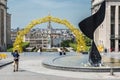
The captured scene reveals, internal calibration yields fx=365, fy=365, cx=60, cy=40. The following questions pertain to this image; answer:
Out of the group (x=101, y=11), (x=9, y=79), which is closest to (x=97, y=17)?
(x=101, y=11)

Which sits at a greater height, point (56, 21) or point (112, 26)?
Answer: point (112, 26)

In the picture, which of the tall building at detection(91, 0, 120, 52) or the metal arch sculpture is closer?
the metal arch sculpture

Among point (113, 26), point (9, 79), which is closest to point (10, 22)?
point (113, 26)

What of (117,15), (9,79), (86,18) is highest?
(117,15)

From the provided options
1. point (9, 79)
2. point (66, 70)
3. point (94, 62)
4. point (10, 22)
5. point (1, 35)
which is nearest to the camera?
point (9, 79)

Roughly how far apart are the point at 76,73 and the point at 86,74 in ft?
2.90

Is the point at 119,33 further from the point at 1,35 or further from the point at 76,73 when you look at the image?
the point at 76,73

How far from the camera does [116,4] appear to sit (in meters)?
87.9

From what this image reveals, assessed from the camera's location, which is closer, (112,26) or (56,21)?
(56,21)

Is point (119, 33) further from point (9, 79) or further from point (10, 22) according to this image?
point (9, 79)

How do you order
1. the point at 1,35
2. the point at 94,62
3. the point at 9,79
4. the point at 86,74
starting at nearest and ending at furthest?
the point at 9,79 → the point at 86,74 → the point at 94,62 → the point at 1,35

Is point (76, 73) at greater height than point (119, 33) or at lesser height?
lesser

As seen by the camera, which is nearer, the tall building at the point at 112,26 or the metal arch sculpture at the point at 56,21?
the metal arch sculpture at the point at 56,21

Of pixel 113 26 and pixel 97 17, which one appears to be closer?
pixel 97 17
